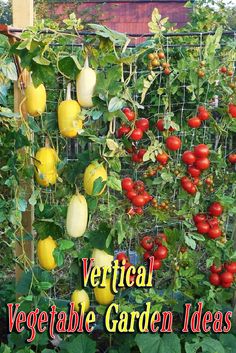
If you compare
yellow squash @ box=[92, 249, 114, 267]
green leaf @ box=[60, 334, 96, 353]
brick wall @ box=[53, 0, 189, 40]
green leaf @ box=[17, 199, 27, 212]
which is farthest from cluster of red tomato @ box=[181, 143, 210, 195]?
brick wall @ box=[53, 0, 189, 40]

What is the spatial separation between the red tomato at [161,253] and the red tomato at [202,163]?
399 millimetres

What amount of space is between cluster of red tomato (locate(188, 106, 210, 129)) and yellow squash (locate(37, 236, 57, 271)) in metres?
0.73

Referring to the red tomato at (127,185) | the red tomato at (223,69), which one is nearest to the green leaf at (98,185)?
the red tomato at (127,185)

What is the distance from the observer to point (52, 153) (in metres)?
1.89

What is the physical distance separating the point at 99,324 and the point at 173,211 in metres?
0.71

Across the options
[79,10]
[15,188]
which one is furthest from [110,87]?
[79,10]

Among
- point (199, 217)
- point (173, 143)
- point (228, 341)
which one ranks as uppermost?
point (173, 143)

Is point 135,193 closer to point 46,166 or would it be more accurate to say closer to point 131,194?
point 131,194

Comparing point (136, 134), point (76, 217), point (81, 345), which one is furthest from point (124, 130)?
point (81, 345)

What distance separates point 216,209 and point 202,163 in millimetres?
251

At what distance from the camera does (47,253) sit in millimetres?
1935

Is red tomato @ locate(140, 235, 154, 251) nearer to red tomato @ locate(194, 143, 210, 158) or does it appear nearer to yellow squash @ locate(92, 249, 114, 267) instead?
yellow squash @ locate(92, 249, 114, 267)

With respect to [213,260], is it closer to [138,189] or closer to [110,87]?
[138,189]

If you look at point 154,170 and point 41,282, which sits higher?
point 154,170
